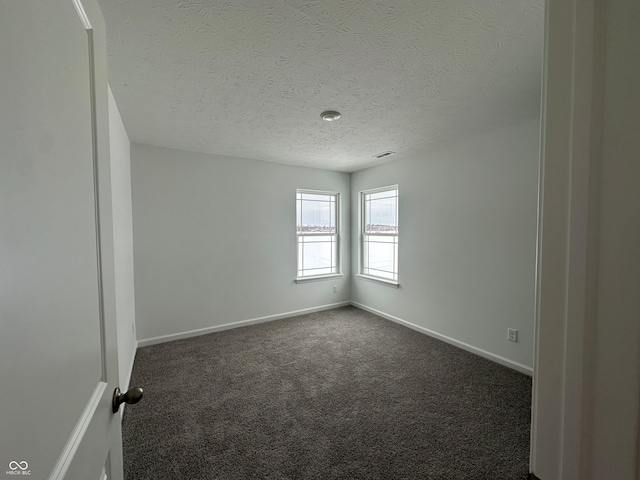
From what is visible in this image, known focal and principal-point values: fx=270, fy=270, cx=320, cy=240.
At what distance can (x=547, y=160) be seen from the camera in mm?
497

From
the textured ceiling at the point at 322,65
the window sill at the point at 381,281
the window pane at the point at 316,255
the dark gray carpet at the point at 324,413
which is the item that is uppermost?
the textured ceiling at the point at 322,65

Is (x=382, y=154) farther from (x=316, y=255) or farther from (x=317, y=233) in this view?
(x=316, y=255)

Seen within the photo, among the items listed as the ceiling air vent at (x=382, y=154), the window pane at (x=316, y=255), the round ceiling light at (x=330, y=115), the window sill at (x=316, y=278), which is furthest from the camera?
the window pane at (x=316, y=255)

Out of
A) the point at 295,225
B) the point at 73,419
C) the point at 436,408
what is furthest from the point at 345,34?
the point at 295,225

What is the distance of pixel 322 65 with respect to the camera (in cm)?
166

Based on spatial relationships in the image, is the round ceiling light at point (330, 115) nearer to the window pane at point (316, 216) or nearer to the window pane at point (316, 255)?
the window pane at point (316, 216)

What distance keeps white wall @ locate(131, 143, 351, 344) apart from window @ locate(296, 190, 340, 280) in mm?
167

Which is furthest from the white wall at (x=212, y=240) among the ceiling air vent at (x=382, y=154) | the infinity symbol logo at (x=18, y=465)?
the infinity symbol logo at (x=18, y=465)

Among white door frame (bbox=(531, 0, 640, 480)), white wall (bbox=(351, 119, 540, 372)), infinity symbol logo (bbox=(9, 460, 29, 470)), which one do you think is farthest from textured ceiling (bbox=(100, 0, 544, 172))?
infinity symbol logo (bbox=(9, 460, 29, 470))

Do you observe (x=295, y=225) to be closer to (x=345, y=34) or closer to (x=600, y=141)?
(x=345, y=34)

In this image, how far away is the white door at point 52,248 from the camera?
1.27ft

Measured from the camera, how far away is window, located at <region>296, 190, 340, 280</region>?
175 inches

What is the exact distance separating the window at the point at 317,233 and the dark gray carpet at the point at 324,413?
1.54 m

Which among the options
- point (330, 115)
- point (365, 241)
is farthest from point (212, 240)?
point (365, 241)
